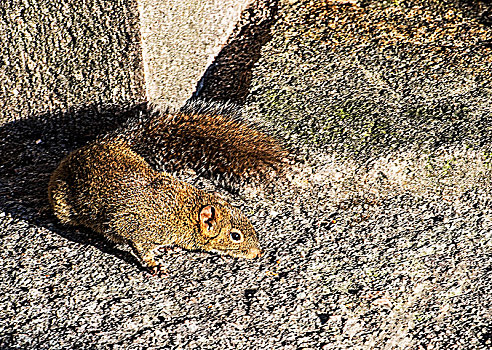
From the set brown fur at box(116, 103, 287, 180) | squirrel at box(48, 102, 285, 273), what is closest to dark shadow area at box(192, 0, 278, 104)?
brown fur at box(116, 103, 287, 180)

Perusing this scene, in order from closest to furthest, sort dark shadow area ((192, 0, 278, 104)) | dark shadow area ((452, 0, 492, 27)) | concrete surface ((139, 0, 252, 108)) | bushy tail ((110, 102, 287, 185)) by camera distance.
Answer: bushy tail ((110, 102, 287, 185)), concrete surface ((139, 0, 252, 108)), dark shadow area ((192, 0, 278, 104)), dark shadow area ((452, 0, 492, 27))

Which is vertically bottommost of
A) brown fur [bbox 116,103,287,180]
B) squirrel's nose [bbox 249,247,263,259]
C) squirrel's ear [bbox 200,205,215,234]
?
squirrel's nose [bbox 249,247,263,259]

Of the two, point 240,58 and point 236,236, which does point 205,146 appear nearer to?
point 236,236

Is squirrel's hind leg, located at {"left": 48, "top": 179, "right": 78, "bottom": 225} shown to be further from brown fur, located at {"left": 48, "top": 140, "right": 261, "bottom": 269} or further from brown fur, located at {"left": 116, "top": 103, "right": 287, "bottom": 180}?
brown fur, located at {"left": 116, "top": 103, "right": 287, "bottom": 180}

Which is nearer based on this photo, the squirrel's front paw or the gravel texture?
the gravel texture

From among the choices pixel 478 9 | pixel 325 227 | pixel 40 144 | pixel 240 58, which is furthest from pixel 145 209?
Result: pixel 478 9

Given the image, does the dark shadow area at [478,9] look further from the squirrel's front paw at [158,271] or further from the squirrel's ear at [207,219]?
the squirrel's front paw at [158,271]

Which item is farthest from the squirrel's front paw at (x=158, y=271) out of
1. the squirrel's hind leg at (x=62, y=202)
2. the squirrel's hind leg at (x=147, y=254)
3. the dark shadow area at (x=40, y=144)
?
the dark shadow area at (x=40, y=144)

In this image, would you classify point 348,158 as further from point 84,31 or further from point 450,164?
point 84,31
